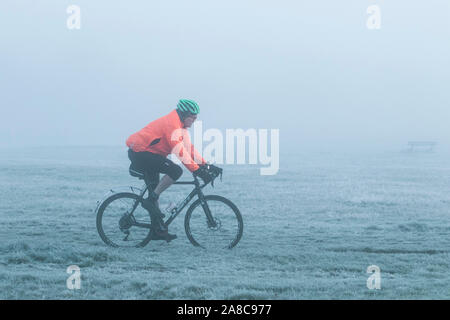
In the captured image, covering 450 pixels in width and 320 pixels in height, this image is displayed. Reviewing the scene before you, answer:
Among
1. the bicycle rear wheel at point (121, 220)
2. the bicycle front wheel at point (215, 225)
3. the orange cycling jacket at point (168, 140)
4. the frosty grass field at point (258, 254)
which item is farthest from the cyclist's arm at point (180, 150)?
the frosty grass field at point (258, 254)

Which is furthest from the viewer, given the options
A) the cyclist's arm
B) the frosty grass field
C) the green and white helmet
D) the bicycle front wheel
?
the bicycle front wheel

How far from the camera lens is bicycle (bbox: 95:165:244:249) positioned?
7.43 metres

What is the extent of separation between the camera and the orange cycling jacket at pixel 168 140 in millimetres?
7086

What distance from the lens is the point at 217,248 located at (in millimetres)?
7562

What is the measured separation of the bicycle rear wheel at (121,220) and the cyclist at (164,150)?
0.19m

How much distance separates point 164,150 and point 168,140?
10.7 inches

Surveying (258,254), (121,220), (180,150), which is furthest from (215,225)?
(121,220)

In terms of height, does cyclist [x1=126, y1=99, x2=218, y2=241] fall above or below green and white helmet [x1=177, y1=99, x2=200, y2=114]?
below

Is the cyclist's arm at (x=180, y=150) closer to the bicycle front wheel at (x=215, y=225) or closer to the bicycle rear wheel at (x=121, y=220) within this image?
the bicycle front wheel at (x=215, y=225)

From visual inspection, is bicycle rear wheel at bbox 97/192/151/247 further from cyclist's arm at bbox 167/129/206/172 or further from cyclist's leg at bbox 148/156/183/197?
cyclist's arm at bbox 167/129/206/172

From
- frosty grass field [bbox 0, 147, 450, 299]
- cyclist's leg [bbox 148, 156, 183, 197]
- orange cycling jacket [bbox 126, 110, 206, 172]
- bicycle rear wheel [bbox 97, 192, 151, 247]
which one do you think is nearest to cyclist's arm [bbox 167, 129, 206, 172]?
orange cycling jacket [bbox 126, 110, 206, 172]

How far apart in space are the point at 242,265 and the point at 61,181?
42.8 feet
